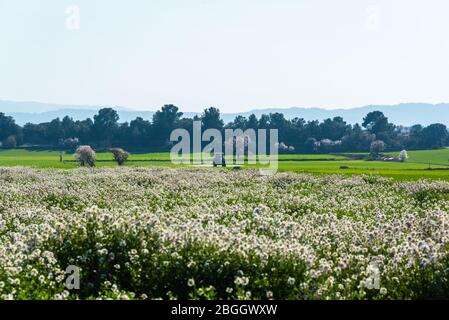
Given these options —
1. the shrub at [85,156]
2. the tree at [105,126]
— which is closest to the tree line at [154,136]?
the tree at [105,126]

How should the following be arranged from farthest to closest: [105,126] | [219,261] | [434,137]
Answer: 1. [105,126]
2. [434,137]
3. [219,261]

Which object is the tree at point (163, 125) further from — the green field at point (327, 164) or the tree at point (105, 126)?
the green field at point (327, 164)

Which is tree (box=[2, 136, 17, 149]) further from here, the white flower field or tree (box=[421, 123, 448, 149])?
the white flower field

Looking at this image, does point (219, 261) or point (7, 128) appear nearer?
point (219, 261)

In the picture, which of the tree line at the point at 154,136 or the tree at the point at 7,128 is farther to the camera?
the tree at the point at 7,128

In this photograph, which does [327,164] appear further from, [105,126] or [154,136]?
[105,126]

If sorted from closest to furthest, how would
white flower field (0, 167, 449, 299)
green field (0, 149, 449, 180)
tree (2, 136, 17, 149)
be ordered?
white flower field (0, 167, 449, 299)
green field (0, 149, 449, 180)
tree (2, 136, 17, 149)

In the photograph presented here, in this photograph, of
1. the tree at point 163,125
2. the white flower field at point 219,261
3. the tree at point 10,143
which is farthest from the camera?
the tree at point 163,125

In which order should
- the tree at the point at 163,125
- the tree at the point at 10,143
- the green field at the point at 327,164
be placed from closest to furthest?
1. the green field at the point at 327,164
2. the tree at the point at 10,143
3. the tree at the point at 163,125

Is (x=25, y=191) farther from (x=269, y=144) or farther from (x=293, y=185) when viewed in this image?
(x=269, y=144)

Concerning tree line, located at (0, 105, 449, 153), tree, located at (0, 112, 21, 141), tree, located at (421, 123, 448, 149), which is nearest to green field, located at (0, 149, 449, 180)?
tree line, located at (0, 105, 449, 153)

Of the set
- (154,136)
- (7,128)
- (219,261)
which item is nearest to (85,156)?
(154,136)

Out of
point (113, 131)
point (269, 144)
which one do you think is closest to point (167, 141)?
point (113, 131)
